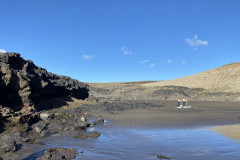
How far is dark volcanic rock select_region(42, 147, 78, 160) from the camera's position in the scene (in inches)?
230

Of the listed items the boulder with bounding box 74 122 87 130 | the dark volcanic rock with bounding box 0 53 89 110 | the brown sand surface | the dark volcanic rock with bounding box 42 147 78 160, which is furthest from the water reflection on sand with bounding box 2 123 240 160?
the dark volcanic rock with bounding box 0 53 89 110

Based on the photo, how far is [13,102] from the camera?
44.0ft

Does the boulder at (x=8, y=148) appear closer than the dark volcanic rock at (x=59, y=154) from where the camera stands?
No

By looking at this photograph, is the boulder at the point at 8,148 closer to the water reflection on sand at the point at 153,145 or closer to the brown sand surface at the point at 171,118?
the water reflection on sand at the point at 153,145

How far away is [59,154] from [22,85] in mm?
9658

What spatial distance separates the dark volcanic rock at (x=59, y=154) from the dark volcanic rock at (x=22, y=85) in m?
7.94

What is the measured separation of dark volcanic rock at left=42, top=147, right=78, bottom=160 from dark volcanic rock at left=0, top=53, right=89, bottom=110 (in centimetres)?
794

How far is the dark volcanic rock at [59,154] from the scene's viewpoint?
5832 mm

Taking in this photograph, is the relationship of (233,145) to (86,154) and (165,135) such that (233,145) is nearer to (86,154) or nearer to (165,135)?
(165,135)

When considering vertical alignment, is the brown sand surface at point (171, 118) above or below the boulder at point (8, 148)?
above

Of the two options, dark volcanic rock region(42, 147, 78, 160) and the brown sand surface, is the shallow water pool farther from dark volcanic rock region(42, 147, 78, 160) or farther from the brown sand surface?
the brown sand surface

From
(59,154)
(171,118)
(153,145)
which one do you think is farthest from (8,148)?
(171,118)

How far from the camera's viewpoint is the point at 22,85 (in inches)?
555

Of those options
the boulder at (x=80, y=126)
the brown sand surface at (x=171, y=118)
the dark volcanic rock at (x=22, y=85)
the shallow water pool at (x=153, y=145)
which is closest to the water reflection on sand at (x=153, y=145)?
the shallow water pool at (x=153, y=145)
